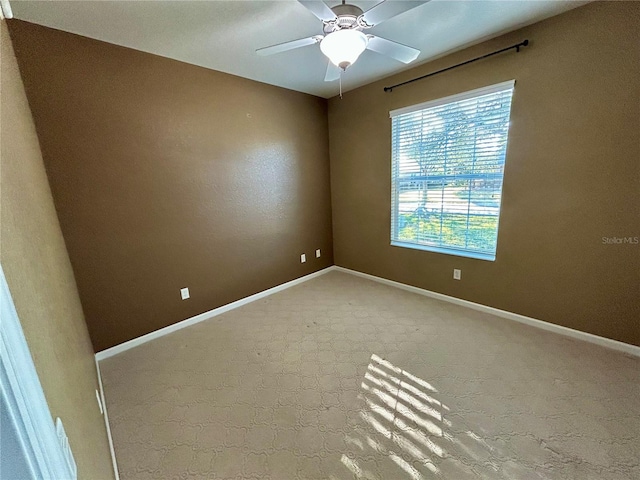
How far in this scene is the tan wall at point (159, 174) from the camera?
6.72 ft

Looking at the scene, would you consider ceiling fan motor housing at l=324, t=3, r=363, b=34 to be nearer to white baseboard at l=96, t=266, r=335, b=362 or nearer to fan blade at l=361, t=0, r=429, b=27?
fan blade at l=361, t=0, r=429, b=27

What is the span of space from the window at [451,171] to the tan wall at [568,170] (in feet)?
0.35

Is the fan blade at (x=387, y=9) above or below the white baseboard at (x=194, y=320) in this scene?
above

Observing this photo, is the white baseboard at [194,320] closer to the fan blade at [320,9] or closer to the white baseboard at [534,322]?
the white baseboard at [534,322]

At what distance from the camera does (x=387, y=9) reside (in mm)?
1385

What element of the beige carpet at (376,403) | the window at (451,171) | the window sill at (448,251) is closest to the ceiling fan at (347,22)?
the window at (451,171)

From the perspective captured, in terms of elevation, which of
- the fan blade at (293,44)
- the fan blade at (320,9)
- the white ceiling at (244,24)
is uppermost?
the white ceiling at (244,24)

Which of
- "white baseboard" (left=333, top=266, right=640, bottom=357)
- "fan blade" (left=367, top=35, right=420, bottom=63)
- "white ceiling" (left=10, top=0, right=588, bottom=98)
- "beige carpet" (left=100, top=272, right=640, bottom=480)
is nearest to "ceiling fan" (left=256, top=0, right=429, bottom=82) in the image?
"fan blade" (left=367, top=35, right=420, bottom=63)

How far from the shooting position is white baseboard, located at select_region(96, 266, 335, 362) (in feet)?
7.81

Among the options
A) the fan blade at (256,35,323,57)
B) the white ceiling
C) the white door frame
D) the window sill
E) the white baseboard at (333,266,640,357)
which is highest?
the white ceiling

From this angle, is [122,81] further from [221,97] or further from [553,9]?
[553,9]

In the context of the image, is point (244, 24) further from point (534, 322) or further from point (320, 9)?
point (534, 322)

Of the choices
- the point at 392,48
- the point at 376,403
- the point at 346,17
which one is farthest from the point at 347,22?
the point at 376,403

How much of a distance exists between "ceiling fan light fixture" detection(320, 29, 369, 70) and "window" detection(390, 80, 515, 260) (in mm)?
1582
